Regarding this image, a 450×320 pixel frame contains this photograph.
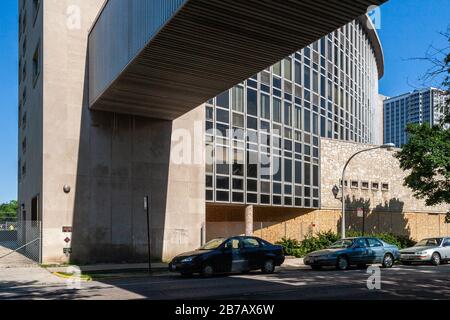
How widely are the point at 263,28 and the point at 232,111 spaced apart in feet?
50.9

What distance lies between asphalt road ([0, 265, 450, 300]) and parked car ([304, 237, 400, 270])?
3279 millimetres

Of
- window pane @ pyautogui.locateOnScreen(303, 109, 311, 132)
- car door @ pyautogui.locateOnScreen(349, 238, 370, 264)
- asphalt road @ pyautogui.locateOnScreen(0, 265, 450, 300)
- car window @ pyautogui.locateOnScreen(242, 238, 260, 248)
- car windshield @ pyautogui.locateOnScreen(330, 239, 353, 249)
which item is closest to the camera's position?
asphalt road @ pyautogui.locateOnScreen(0, 265, 450, 300)

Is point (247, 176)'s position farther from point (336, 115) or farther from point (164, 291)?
point (164, 291)

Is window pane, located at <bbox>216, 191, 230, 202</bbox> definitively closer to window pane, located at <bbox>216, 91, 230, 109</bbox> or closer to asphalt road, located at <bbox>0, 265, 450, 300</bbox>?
window pane, located at <bbox>216, 91, 230, 109</bbox>

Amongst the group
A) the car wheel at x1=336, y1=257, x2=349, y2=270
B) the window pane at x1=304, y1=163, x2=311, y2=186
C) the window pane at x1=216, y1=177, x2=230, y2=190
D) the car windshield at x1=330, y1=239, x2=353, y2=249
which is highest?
the window pane at x1=304, y1=163, x2=311, y2=186

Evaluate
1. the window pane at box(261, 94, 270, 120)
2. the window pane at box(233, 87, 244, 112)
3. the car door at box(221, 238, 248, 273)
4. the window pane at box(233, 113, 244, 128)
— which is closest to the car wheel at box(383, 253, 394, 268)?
the car door at box(221, 238, 248, 273)

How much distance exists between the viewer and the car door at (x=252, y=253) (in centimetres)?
1923

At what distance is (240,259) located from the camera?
62.3 ft

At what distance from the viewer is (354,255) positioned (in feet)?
72.2

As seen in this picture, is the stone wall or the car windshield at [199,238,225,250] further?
the stone wall

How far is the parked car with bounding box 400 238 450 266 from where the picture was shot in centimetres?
2575

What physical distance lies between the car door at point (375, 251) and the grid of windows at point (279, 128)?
29.9ft

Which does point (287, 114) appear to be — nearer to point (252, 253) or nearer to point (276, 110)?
point (276, 110)

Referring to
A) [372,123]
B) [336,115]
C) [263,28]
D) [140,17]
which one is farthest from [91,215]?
[372,123]
